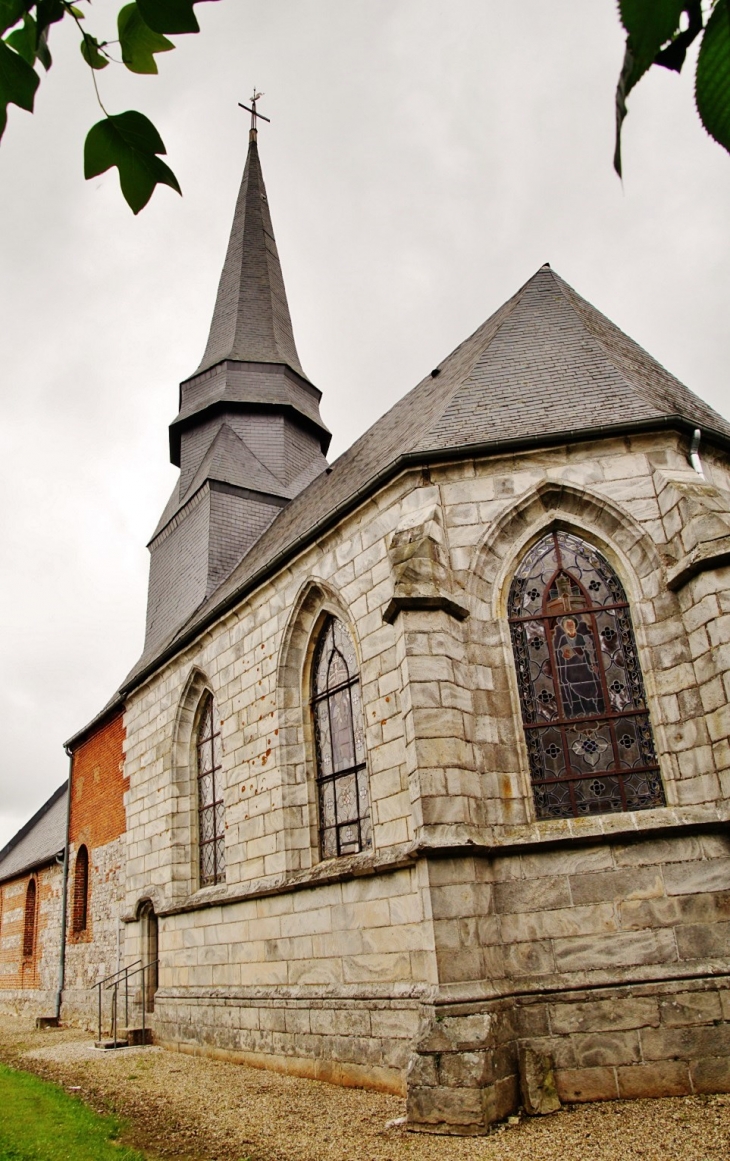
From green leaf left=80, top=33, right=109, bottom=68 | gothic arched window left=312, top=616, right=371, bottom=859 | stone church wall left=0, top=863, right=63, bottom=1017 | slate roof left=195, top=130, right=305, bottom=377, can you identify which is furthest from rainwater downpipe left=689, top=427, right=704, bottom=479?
stone church wall left=0, top=863, right=63, bottom=1017

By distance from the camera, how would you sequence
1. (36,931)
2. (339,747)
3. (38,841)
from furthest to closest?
(38,841) < (36,931) < (339,747)

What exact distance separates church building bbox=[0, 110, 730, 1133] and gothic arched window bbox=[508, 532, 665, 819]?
2 centimetres

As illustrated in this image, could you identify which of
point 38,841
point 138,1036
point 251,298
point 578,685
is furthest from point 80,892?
point 251,298

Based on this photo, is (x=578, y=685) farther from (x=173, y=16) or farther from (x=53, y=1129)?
(x=173, y=16)

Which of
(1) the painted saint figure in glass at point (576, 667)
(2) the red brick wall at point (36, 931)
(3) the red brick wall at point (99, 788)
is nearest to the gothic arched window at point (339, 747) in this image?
(1) the painted saint figure in glass at point (576, 667)

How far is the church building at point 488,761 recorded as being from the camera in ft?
21.8

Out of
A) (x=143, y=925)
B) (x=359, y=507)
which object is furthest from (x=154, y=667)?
(x=359, y=507)

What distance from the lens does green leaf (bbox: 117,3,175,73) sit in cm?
136

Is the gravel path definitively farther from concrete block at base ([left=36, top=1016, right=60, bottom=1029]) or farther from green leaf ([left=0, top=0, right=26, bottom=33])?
concrete block at base ([left=36, top=1016, right=60, bottom=1029])

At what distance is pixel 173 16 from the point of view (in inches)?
48.1

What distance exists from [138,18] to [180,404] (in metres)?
18.6

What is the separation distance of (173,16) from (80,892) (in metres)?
18.3

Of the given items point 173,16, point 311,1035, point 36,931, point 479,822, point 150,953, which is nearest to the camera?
point 173,16

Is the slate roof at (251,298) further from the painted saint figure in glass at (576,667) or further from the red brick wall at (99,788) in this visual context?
the painted saint figure in glass at (576,667)
